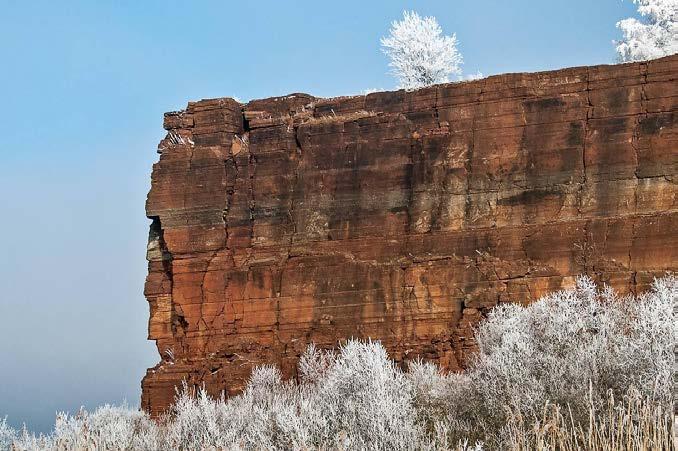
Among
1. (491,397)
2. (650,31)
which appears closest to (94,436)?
(491,397)

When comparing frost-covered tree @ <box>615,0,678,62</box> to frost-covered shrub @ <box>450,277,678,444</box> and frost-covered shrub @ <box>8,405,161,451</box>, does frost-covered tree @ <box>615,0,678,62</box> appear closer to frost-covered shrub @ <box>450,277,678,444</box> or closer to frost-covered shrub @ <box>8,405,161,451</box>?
frost-covered shrub @ <box>450,277,678,444</box>

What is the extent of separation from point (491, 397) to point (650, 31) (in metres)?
25.0

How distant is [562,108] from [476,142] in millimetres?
3059

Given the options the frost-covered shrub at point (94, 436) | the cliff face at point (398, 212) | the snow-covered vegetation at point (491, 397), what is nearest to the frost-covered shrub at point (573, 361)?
the snow-covered vegetation at point (491, 397)

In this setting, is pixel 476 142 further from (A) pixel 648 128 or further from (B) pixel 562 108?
(A) pixel 648 128

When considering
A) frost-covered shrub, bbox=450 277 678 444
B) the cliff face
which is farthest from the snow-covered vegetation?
the cliff face

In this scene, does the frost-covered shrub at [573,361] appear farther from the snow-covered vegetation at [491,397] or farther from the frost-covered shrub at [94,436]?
the frost-covered shrub at [94,436]

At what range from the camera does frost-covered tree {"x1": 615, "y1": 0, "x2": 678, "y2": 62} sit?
4466 centimetres

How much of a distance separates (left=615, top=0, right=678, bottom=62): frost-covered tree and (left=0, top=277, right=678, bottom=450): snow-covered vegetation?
14275mm

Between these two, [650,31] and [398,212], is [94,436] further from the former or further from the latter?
[650,31]

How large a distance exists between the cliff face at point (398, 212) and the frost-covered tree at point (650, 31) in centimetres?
878

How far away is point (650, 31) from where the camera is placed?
155ft

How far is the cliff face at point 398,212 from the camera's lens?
35.7m

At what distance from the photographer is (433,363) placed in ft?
120
